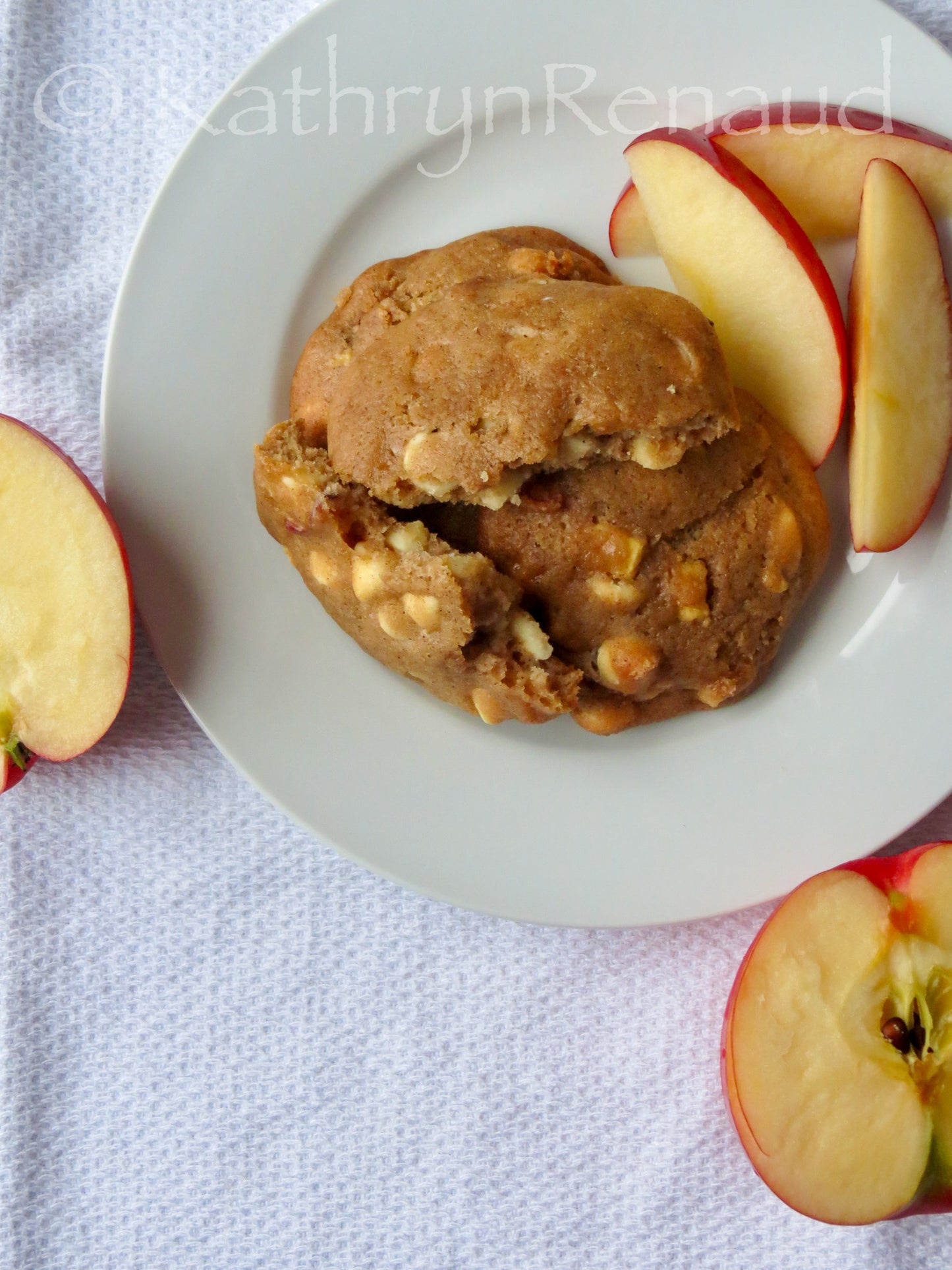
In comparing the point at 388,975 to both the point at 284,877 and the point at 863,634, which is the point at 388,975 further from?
the point at 863,634

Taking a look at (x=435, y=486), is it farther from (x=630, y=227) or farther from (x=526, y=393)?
(x=630, y=227)

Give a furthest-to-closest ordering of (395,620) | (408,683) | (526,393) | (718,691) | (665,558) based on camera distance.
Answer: (408,683), (718,691), (665,558), (395,620), (526,393)

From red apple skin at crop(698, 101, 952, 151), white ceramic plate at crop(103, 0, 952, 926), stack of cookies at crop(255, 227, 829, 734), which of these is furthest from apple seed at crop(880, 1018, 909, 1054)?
red apple skin at crop(698, 101, 952, 151)

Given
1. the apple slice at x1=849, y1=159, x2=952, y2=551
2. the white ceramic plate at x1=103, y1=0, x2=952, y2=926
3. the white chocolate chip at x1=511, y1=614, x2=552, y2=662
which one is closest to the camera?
the white chocolate chip at x1=511, y1=614, x2=552, y2=662

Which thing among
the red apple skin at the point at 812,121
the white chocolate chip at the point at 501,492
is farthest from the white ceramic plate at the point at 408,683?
the white chocolate chip at the point at 501,492

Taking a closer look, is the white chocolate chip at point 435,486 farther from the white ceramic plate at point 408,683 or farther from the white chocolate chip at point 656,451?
the white ceramic plate at point 408,683

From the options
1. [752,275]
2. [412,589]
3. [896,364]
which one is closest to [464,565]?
[412,589]

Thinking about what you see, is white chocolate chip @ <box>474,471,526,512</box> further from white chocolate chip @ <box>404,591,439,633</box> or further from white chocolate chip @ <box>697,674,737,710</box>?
white chocolate chip @ <box>697,674,737,710</box>
